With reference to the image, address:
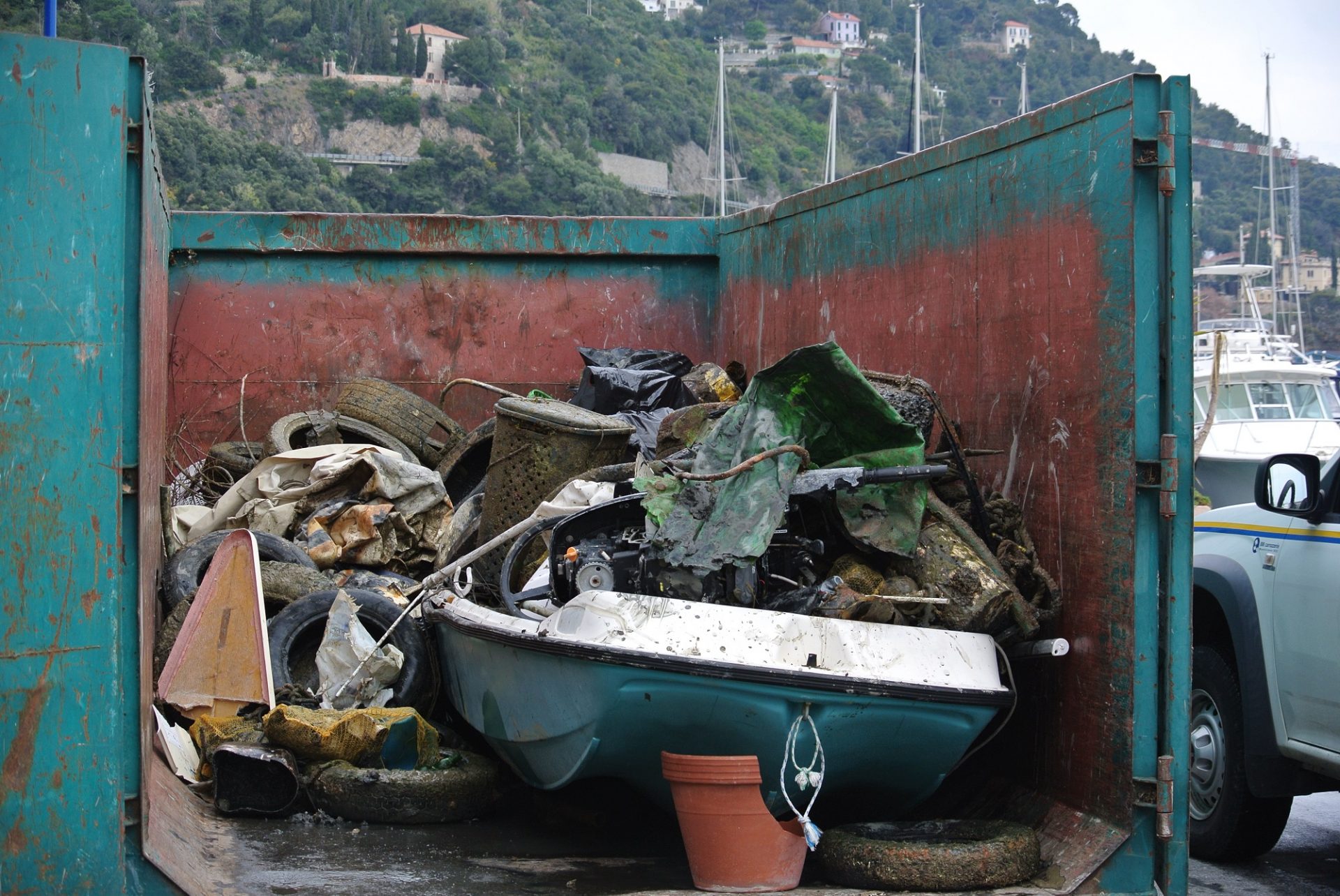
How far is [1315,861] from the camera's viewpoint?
5078 mm

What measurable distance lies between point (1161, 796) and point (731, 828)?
1243 mm

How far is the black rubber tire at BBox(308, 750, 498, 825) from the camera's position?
4227mm

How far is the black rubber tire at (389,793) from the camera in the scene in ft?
13.9

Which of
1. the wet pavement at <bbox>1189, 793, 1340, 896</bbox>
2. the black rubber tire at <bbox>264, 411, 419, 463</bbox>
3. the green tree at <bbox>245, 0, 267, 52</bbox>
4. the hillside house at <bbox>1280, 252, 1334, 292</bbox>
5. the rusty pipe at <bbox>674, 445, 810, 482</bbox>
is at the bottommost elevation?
the wet pavement at <bbox>1189, 793, 1340, 896</bbox>

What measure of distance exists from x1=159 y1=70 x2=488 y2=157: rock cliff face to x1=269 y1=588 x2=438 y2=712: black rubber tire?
6234 cm

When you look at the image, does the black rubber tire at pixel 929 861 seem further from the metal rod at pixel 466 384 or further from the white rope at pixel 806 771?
the metal rod at pixel 466 384

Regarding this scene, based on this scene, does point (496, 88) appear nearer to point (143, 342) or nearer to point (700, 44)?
point (700, 44)

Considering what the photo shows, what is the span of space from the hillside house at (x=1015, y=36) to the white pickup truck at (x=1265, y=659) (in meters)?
116

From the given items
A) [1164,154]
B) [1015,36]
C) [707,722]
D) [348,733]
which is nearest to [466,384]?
[348,733]

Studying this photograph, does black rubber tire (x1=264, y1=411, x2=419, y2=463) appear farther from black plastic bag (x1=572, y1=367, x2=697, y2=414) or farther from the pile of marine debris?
black plastic bag (x1=572, y1=367, x2=697, y2=414)

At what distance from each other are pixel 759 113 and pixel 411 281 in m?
92.7

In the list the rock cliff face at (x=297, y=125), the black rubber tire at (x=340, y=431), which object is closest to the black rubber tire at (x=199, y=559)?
the black rubber tire at (x=340, y=431)

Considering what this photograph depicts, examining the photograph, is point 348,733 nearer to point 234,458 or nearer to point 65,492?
point 65,492

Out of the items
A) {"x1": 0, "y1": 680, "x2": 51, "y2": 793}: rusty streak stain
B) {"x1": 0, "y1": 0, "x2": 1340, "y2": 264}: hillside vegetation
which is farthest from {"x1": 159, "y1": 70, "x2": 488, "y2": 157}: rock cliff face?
{"x1": 0, "y1": 680, "x2": 51, "y2": 793}: rusty streak stain
